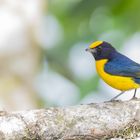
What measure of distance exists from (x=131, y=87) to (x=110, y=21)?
4387 mm

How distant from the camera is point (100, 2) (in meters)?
10.4

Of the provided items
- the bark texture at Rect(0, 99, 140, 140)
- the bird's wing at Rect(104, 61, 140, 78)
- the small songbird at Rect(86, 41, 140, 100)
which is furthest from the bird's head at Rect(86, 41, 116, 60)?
the bark texture at Rect(0, 99, 140, 140)

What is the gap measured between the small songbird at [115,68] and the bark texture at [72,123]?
820mm

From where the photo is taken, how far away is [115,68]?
707 cm

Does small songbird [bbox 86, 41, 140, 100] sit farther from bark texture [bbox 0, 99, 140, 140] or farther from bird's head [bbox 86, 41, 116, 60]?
bark texture [bbox 0, 99, 140, 140]

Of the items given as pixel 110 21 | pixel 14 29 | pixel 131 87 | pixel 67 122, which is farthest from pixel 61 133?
pixel 110 21

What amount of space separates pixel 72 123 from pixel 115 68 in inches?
54.9

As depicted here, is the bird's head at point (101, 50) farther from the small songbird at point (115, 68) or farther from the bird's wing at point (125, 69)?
the bird's wing at point (125, 69)

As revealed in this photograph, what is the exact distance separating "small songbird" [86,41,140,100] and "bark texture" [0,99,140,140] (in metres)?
0.82

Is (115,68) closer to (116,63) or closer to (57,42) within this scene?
(116,63)

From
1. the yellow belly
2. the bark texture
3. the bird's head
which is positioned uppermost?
the bird's head

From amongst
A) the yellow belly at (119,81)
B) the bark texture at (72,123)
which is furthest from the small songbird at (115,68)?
the bark texture at (72,123)

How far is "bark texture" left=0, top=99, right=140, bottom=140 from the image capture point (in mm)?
5715

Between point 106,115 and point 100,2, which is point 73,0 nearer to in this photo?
point 100,2
